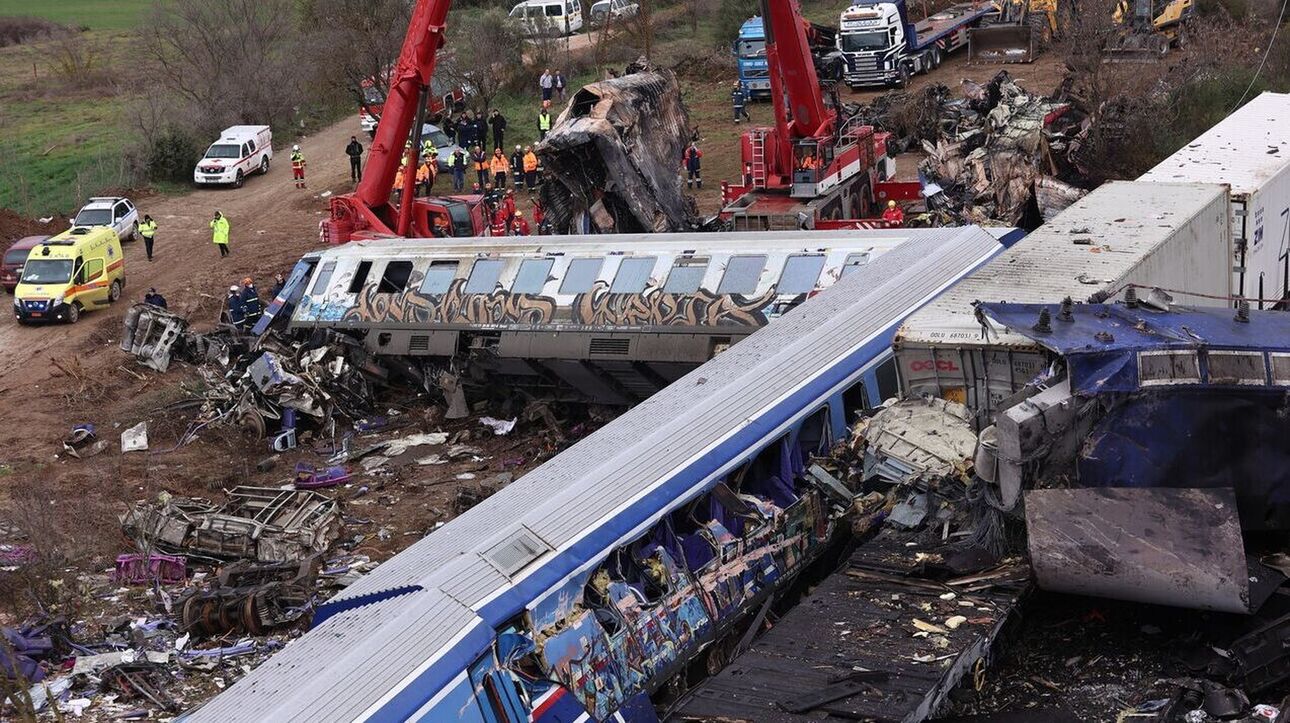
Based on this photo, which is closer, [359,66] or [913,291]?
[913,291]

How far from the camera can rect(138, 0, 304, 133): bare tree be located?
141 ft

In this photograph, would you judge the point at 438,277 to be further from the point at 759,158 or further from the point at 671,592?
the point at 671,592

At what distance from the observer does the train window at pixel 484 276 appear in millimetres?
21406

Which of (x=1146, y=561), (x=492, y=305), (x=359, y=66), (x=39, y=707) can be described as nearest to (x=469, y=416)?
(x=492, y=305)

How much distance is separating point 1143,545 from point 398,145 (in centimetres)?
1772

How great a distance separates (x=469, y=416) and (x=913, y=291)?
755 centimetres

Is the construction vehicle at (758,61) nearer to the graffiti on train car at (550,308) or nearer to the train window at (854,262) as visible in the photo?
the graffiti on train car at (550,308)

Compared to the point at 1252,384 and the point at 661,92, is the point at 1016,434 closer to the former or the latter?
the point at 1252,384

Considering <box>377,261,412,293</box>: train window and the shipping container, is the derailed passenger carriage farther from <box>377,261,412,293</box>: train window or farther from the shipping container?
the shipping container

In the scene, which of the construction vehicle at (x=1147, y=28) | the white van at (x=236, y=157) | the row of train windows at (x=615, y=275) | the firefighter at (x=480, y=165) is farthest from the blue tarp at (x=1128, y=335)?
the white van at (x=236, y=157)

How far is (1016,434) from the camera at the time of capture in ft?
38.8

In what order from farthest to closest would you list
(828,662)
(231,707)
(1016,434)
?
(1016,434)
(828,662)
(231,707)

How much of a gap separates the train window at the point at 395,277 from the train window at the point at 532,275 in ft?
7.29

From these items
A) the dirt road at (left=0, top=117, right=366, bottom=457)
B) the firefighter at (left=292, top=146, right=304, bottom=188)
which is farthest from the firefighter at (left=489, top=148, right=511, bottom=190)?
the firefighter at (left=292, top=146, right=304, bottom=188)
